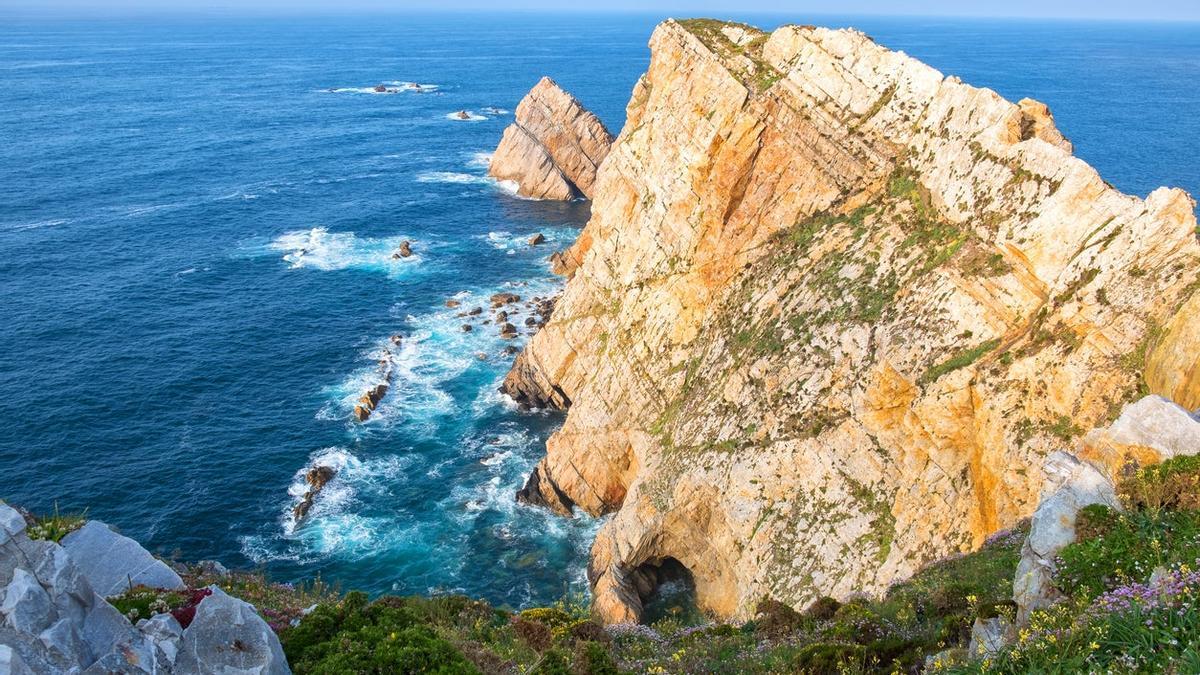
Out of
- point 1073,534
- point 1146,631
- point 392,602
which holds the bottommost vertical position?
point 392,602

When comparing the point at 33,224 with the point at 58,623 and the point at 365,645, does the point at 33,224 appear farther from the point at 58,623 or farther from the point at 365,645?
the point at 58,623

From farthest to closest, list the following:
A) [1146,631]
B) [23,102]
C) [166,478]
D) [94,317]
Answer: [23,102] < [94,317] < [166,478] < [1146,631]

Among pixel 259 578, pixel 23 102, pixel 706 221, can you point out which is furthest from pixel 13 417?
pixel 23 102

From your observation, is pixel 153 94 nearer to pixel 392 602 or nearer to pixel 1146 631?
pixel 392 602

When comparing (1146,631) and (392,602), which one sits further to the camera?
(392,602)

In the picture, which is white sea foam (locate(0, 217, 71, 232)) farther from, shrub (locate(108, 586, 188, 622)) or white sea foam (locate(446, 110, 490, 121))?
shrub (locate(108, 586, 188, 622))

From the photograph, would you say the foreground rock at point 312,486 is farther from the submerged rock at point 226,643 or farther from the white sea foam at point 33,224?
the white sea foam at point 33,224
